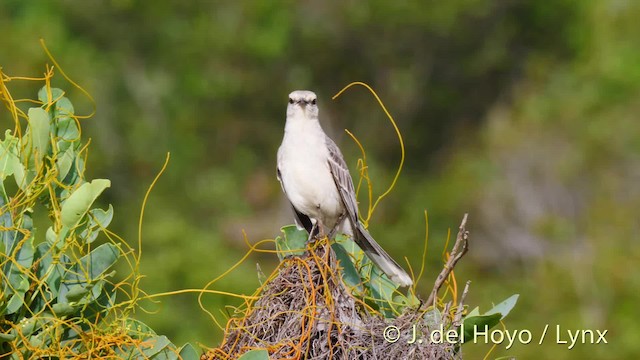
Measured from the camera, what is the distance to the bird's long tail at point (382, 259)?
7566 mm

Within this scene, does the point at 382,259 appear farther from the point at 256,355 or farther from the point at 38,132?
the point at 38,132

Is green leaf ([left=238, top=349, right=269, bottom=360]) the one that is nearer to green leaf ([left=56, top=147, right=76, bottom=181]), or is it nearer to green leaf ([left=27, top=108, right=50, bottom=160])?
green leaf ([left=56, top=147, right=76, bottom=181])

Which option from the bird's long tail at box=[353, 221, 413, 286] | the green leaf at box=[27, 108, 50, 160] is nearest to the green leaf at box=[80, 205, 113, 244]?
the green leaf at box=[27, 108, 50, 160]

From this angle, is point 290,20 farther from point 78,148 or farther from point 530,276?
point 78,148

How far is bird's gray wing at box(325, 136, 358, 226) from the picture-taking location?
29.3ft

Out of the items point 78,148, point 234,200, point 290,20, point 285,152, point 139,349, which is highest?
point 290,20

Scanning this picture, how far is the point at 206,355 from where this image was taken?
6.67 m

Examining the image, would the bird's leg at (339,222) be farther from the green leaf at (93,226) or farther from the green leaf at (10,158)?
the green leaf at (10,158)

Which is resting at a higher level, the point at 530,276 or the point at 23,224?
the point at 530,276

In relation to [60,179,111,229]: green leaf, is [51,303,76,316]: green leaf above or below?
below

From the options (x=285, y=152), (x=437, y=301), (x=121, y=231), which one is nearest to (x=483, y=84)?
(x=121, y=231)

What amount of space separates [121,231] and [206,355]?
24.6m

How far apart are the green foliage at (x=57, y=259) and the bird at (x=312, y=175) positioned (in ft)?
8.80

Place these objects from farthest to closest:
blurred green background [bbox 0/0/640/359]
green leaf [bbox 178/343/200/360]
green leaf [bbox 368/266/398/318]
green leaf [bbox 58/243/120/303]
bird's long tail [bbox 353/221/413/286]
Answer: blurred green background [bbox 0/0/640/359] < bird's long tail [bbox 353/221/413/286] < green leaf [bbox 368/266/398/318] < green leaf [bbox 178/343/200/360] < green leaf [bbox 58/243/120/303]
